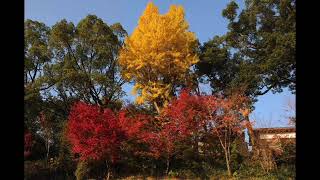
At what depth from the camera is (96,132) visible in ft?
56.5

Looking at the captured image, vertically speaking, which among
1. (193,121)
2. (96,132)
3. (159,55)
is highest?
(159,55)

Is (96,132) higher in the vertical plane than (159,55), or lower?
lower

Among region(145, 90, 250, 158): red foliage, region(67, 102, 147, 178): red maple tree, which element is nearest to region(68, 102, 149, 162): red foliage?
region(67, 102, 147, 178): red maple tree

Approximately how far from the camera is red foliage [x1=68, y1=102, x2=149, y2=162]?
17.4 metres

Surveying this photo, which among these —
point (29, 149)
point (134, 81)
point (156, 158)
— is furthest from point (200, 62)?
point (29, 149)

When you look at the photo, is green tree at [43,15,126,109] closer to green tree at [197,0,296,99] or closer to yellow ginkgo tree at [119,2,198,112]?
yellow ginkgo tree at [119,2,198,112]

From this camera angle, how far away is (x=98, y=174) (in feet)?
61.3

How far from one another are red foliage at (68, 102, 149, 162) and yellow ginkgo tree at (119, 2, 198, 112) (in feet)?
11.4

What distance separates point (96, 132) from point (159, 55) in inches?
207

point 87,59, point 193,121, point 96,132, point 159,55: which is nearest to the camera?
point 96,132

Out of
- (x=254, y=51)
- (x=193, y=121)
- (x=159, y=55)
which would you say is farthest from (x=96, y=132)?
(x=254, y=51)

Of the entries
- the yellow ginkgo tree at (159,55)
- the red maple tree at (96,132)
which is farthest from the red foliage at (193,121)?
the yellow ginkgo tree at (159,55)

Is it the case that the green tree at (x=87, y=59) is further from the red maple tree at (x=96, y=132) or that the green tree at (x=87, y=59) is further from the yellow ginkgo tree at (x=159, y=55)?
the red maple tree at (x=96, y=132)

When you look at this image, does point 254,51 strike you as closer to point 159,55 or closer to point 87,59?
point 159,55
